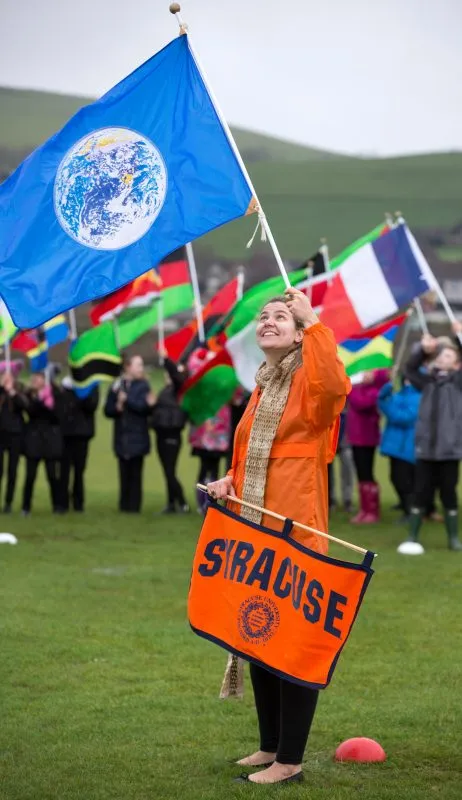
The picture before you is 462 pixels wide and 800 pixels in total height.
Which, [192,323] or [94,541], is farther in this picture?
[192,323]

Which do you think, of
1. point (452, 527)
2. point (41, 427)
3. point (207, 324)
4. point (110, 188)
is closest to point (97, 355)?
point (41, 427)

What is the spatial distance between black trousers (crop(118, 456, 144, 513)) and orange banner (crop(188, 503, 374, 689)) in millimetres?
10778

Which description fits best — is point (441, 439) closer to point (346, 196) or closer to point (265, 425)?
point (265, 425)

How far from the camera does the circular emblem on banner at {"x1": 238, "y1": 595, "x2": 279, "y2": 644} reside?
554 cm

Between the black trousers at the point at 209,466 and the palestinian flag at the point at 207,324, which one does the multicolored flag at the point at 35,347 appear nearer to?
the palestinian flag at the point at 207,324

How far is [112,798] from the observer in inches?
212

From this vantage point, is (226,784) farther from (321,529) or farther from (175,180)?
(175,180)

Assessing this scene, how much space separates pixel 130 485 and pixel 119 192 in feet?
34.0

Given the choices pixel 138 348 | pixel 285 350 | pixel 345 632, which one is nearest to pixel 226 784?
pixel 345 632

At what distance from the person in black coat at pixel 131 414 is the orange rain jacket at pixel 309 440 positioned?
415 inches

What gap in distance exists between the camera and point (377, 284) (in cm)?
1325

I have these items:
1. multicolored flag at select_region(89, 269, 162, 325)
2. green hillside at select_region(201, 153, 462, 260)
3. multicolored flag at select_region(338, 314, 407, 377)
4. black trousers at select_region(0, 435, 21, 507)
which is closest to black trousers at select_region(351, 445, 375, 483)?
multicolored flag at select_region(338, 314, 407, 377)

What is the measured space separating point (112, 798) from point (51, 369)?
11.8 meters

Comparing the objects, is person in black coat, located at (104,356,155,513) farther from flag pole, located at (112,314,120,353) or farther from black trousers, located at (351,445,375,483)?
black trousers, located at (351,445,375,483)
